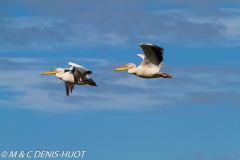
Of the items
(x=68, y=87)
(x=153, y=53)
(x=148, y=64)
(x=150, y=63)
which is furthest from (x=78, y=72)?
(x=68, y=87)

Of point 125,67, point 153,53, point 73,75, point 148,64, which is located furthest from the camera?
point 73,75

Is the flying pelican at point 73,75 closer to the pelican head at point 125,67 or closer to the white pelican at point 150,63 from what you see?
the pelican head at point 125,67

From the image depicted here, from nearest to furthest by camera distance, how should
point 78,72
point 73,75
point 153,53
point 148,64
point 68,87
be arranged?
point 153,53, point 148,64, point 78,72, point 73,75, point 68,87

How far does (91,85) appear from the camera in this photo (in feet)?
126

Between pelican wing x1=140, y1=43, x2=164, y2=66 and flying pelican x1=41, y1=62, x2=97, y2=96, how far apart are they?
2350 mm

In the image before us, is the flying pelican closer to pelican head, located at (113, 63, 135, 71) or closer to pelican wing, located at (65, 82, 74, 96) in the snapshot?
pelican wing, located at (65, 82, 74, 96)

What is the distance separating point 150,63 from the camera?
116 ft

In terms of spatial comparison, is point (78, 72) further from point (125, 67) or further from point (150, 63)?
point (150, 63)

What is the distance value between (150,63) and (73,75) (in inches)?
158

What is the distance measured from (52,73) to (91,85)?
11.2ft

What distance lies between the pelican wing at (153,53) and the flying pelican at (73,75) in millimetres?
2350

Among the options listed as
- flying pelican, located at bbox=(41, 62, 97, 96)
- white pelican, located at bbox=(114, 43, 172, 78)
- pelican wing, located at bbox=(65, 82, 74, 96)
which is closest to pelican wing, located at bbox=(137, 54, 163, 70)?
white pelican, located at bbox=(114, 43, 172, 78)

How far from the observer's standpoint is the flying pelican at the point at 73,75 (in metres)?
36.7

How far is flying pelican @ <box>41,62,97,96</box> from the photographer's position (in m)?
36.7
